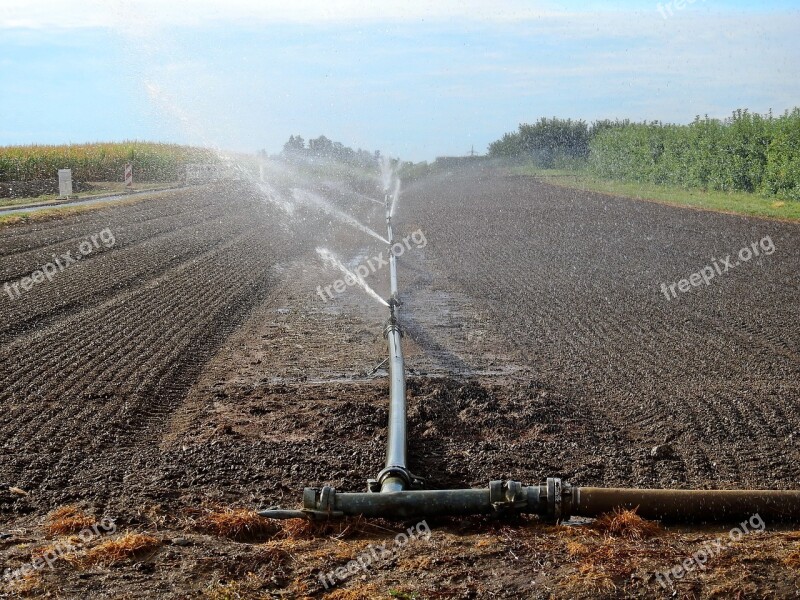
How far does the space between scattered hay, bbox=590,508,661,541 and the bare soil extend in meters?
0.06

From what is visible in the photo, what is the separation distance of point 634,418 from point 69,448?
423 cm

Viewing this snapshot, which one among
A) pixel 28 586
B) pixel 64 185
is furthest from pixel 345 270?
pixel 64 185

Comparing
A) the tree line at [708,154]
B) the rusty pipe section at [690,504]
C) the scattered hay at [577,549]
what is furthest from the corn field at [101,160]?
the scattered hay at [577,549]

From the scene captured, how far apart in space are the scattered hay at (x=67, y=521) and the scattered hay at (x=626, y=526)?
2.70m

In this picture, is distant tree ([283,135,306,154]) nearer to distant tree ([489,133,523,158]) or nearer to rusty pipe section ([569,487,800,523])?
distant tree ([489,133,523,158])

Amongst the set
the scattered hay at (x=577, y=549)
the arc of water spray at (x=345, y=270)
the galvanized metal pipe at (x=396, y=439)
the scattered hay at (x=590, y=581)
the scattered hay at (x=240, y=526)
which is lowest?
the scattered hay at (x=240, y=526)

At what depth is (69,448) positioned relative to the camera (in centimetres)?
599

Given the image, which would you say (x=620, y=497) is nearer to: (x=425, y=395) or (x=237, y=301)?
(x=425, y=395)

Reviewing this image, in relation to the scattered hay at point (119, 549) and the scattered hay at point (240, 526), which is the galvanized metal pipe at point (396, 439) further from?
the scattered hay at point (119, 549)

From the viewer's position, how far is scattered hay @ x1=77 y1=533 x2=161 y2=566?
3969 mm

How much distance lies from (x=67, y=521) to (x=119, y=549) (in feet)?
2.28

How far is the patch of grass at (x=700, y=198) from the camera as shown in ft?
83.1

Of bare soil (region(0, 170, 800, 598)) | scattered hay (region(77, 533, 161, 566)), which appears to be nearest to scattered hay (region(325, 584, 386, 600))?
bare soil (region(0, 170, 800, 598))

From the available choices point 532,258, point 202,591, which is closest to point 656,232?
point 532,258
